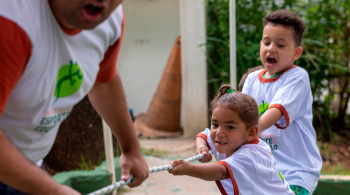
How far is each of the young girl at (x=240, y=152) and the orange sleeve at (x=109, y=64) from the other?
0.56m

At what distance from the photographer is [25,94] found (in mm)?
883

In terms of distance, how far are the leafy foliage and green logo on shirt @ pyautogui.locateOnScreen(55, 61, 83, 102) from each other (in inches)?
145

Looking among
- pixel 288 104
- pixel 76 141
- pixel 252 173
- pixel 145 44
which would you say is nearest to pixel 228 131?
pixel 252 173

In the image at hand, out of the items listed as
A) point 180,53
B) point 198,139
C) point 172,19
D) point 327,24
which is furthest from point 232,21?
point 172,19

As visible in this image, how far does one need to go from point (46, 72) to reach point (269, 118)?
4.06 ft

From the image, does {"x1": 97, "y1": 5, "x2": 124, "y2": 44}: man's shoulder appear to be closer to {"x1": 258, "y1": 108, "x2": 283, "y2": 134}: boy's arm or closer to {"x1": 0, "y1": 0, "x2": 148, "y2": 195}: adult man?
{"x1": 0, "y1": 0, "x2": 148, "y2": 195}: adult man

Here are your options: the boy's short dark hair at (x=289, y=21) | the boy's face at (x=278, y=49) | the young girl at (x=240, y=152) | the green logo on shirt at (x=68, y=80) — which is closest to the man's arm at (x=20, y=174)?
the green logo on shirt at (x=68, y=80)

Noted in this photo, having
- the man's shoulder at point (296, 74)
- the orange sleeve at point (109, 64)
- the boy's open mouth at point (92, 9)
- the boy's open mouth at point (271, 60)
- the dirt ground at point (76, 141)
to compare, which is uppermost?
the boy's open mouth at point (92, 9)

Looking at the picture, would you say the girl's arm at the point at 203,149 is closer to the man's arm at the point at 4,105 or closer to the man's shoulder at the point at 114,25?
the man's shoulder at the point at 114,25

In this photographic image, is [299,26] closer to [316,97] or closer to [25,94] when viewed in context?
[25,94]

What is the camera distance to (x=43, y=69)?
0.89 meters

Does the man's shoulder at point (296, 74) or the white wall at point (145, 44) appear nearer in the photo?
the man's shoulder at point (296, 74)

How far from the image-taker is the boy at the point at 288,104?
1898mm

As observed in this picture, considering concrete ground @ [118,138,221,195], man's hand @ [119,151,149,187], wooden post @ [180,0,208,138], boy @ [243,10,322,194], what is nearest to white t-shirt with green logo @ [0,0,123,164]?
man's hand @ [119,151,149,187]
